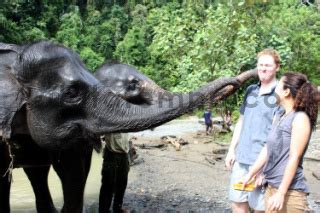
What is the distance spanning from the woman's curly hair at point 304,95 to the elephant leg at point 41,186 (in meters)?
2.81

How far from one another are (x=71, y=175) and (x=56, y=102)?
0.69 meters

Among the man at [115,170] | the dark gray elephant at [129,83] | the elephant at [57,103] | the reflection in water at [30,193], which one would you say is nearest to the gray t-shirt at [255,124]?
the elephant at [57,103]

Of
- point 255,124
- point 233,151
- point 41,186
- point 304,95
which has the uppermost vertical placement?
point 304,95

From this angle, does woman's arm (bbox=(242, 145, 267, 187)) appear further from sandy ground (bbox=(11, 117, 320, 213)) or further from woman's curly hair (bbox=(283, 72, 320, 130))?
sandy ground (bbox=(11, 117, 320, 213))

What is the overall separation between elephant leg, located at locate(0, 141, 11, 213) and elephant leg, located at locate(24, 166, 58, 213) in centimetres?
53

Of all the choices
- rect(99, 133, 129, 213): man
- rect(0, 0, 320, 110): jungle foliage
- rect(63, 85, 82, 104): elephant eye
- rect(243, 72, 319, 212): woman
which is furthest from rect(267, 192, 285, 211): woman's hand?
rect(0, 0, 320, 110): jungle foliage

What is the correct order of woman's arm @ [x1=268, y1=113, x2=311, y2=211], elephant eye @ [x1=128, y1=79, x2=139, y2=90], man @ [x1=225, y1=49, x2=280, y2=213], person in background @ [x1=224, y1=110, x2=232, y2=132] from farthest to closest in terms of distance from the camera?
person in background @ [x1=224, y1=110, x2=232, y2=132] < elephant eye @ [x1=128, y1=79, x2=139, y2=90] < man @ [x1=225, y1=49, x2=280, y2=213] < woman's arm @ [x1=268, y1=113, x2=311, y2=211]

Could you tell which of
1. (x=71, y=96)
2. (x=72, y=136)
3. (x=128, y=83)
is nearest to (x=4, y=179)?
(x=72, y=136)

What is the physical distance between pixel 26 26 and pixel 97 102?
752 inches

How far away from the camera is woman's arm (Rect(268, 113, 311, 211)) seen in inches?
124

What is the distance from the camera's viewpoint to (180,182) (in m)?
8.38

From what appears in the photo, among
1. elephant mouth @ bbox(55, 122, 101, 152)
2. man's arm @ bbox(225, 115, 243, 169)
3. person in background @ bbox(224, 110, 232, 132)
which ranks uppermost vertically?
elephant mouth @ bbox(55, 122, 101, 152)

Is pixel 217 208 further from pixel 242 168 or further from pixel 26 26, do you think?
pixel 26 26

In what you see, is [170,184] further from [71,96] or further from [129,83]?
[71,96]
